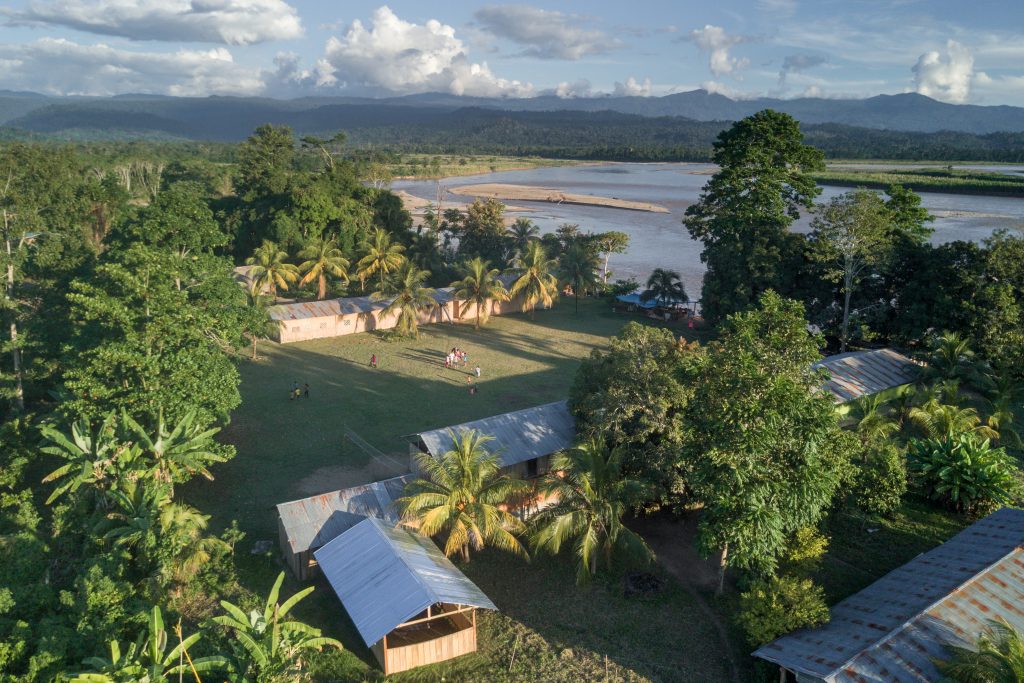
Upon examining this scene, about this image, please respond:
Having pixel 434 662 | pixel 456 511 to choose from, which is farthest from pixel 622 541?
pixel 434 662

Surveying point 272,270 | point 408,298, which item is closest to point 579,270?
point 408,298

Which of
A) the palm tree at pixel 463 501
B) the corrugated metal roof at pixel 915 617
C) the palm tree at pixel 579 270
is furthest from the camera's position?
the palm tree at pixel 579 270

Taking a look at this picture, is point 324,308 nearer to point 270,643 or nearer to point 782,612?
point 270,643

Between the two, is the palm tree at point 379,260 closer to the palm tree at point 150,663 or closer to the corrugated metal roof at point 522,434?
the corrugated metal roof at point 522,434

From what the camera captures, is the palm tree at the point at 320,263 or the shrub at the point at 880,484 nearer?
the shrub at the point at 880,484

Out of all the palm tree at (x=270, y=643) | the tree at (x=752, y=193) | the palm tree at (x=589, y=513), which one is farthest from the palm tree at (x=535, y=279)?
the palm tree at (x=270, y=643)

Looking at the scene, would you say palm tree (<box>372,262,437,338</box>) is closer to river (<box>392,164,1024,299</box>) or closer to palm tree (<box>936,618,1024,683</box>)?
river (<box>392,164,1024,299</box>)
